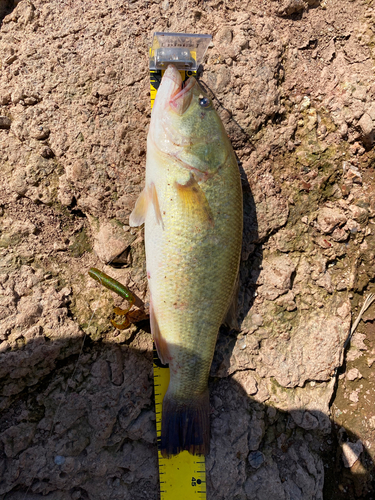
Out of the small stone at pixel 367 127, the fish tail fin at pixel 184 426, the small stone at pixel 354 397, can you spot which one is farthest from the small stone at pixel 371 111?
the fish tail fin at pixel 184 426

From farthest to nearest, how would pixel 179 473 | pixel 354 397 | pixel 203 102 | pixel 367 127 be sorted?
pixel 354 397 → pixel 367 127 → pixel 179 473 → pixel 203 102

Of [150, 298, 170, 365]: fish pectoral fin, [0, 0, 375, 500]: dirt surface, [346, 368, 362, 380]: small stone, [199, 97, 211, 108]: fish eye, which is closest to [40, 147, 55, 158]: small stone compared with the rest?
[0, 0, 375, 500]: dirt surface

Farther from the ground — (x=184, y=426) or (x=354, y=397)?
(x=184, y=426)

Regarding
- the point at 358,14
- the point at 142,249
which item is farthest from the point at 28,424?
the point at 358,14

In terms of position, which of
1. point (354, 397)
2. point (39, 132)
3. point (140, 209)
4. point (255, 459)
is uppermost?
point (39, 132)

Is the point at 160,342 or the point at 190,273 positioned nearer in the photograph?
the point at 190,273

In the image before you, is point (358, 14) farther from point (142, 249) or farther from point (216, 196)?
point (142, 249)

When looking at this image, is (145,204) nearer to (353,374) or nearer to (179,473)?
(179,473)

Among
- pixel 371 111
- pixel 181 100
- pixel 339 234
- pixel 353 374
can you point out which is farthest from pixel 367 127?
pixel 353 374
